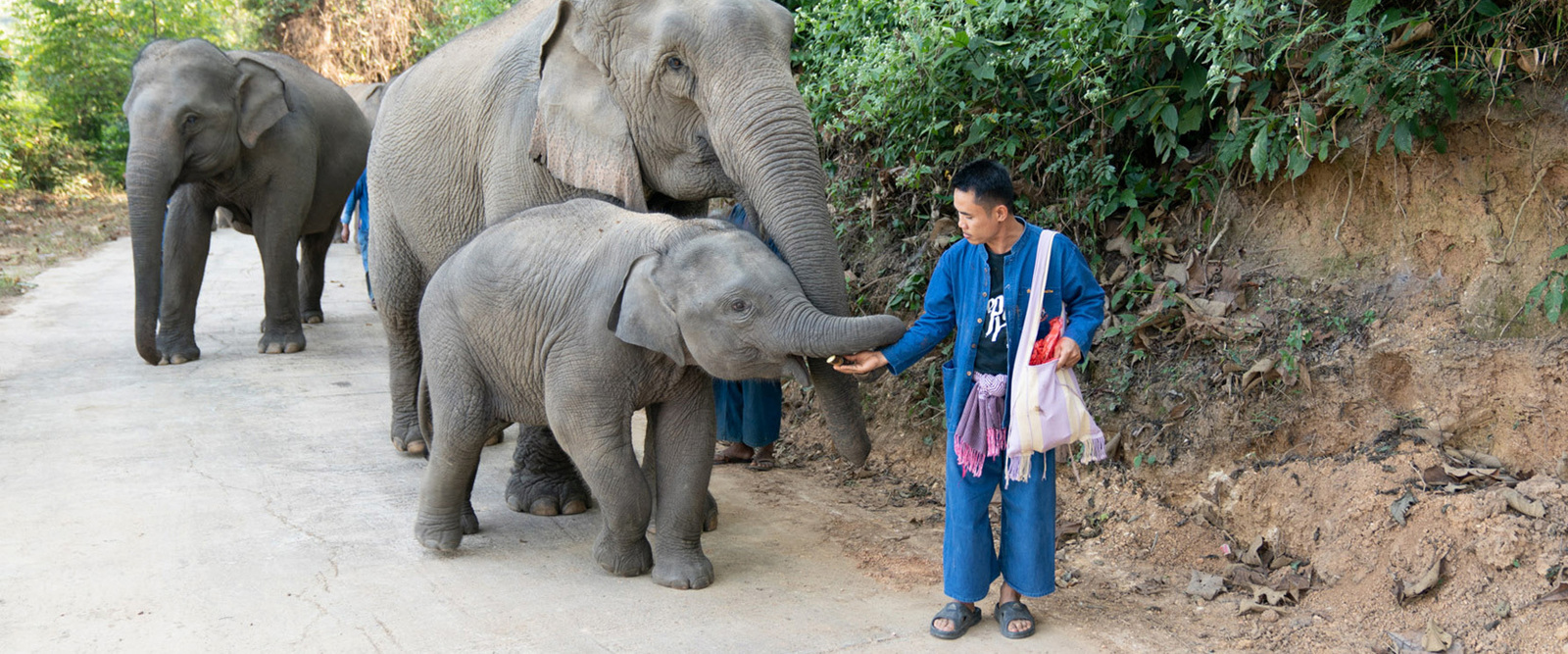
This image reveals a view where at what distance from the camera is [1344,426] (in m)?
4.53

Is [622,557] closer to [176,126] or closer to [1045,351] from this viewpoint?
[1045,351]

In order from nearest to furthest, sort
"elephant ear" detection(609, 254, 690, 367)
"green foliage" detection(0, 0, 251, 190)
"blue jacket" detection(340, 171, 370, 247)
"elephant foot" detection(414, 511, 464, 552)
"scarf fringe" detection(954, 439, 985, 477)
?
1. "scarf fringe" detection(954, 439, 985, 477)
2. "elephant ear" detection(609, 254, 690, 367)
3. "elephant foot" detection(414, 511, 464, 552)
4. "blue jacket" detection(340, 171, 370, 247)
5. "green foliage" detection(0, 0, 251, 190)

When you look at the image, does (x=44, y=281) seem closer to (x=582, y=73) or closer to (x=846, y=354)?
(x=582, y=73)

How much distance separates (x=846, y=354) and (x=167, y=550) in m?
2.78

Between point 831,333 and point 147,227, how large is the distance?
6.32 m

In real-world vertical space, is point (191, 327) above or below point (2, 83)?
below

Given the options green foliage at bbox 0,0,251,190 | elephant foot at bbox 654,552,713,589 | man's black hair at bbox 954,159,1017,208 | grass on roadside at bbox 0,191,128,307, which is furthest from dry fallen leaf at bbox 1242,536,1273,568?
green foliage at bbox 0,0,251,190

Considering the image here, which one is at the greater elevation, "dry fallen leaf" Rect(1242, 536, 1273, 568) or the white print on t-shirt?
the white print on t-shirt

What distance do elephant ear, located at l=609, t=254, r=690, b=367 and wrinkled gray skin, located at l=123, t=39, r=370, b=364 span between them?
18.0 feet

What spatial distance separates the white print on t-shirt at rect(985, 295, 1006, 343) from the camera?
3.84m

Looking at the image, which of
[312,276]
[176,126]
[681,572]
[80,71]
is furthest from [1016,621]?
[80,71]

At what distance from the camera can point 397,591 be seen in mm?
4246

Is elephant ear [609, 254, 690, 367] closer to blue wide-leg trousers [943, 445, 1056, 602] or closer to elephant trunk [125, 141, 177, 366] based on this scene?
blue wide-leg trousers [943, 445, 1056, 602]

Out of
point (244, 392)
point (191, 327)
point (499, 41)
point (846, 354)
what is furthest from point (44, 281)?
point (846, 354)
